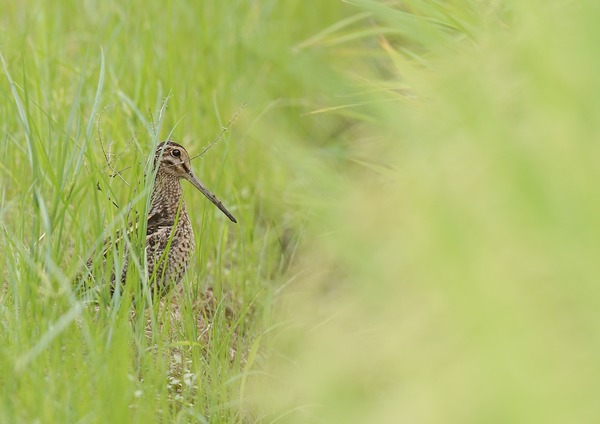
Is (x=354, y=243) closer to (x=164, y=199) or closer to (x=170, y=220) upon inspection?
(x=170, y=220)

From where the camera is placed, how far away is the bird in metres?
4.31

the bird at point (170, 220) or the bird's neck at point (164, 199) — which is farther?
the bird's neck at point (164, 199)

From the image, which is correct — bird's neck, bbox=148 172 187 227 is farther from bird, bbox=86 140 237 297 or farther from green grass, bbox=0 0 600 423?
green grass, bbox=0 0 600 423

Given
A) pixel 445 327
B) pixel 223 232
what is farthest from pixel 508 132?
pixel 223 232

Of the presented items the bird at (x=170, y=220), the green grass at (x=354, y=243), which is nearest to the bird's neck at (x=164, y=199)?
the bird at (x=170, y=220)

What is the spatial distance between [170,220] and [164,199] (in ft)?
0.43

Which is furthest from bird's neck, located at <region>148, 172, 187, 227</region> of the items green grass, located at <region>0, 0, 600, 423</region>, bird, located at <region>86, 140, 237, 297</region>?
green grass, located at <region>0, 0, 600, 423</region>

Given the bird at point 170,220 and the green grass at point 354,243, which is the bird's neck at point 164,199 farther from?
the green grass at point 354,243

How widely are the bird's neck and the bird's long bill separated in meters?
0.07

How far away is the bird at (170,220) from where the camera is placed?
170 inches

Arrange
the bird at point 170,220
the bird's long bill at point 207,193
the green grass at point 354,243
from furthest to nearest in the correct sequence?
the bird's long bill at point 207,193, the bird at point 170,220, the green grass at point 354,243

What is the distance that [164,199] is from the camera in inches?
187

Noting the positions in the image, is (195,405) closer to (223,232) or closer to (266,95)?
(223,232)

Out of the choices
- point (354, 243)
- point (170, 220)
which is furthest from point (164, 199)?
point (354, 243)
